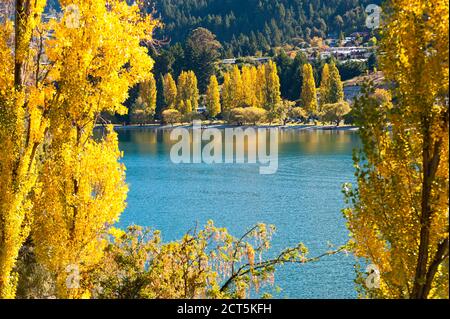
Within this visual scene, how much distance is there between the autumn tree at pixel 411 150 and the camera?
644 centimetres

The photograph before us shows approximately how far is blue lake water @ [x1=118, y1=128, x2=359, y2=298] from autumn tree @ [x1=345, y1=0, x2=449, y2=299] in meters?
8.85

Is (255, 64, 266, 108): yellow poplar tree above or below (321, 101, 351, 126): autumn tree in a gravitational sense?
above

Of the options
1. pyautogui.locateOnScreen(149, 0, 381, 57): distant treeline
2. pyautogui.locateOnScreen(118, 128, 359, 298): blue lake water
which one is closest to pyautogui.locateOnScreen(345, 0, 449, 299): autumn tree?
pyautogui.locateOnScreen(118, 128, 359, 298): blue lake water

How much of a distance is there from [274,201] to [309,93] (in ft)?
151

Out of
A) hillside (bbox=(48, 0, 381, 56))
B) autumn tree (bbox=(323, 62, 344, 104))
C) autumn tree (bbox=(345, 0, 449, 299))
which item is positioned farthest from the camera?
hillside (bbox=(48, 0, 381, 56))

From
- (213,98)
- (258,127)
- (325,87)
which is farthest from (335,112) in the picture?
(213,98)

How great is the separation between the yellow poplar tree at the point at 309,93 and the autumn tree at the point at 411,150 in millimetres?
65879

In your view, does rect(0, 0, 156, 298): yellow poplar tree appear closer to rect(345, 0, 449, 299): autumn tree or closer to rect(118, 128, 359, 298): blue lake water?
rect(345, 0, 449, 299): autumn tree

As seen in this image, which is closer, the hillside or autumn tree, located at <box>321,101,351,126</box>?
autumn tree, located at <box>321,101,351,126</box>

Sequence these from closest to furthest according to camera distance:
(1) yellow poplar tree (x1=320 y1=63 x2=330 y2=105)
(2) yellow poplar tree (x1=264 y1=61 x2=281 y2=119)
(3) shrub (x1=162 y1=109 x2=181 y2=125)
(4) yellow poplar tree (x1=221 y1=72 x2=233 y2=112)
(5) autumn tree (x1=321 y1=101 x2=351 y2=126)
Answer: (5) autumn tree (x1=321 y1=101 x2=351 y2=126) < (1) yellow poplar tree (x1=320 y1=63 x2=330 y2=105) < (2) yellow poplar tree (x1=264 y1=61 x2=281 y2=119) < (4) yellow poplar tree (x1=221 y1=72 x2=233 y2=112) < (3) shrub (x1=162 y1=109 x2=181 y2=125)

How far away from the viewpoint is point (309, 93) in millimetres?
72438

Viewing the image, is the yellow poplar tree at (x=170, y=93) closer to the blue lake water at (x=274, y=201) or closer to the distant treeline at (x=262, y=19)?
the blue lake water at (x=274, y=201)

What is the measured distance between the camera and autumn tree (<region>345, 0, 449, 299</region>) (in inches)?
253

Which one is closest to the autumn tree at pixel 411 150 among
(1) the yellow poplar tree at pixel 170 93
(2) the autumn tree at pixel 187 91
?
(2) the autumn tree at pixel 187 91
